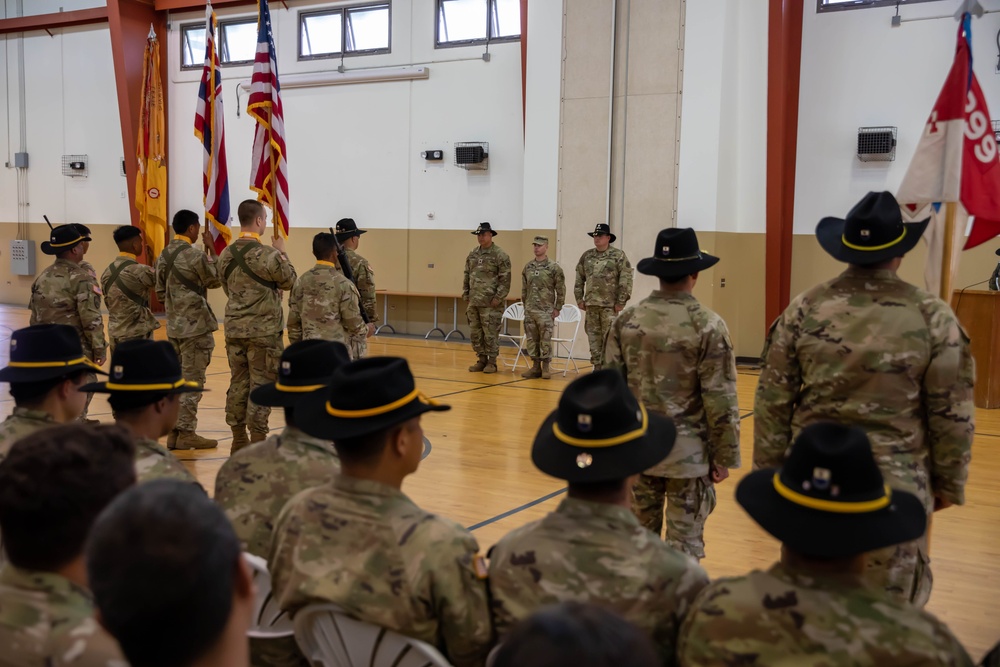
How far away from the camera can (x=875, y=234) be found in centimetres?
292

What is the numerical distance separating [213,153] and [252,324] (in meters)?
2.19

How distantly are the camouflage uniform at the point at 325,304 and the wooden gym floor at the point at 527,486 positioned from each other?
3.66 ft

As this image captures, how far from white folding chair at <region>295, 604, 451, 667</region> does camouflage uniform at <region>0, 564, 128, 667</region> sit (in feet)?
1.71

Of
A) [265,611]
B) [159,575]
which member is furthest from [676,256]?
[159,575]

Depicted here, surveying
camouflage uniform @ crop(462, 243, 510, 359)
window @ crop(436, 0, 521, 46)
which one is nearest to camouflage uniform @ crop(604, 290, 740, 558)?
camouflage uniform @ crop(462, 243, 510, 359)

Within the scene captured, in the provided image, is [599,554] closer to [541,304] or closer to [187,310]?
[187,310]

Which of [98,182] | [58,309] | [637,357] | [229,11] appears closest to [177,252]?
[58,309]

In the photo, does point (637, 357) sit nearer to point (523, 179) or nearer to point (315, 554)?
point (315, 554)

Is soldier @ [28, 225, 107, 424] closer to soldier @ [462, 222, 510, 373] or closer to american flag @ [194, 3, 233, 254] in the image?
american flag @ [194, 3, 233, 254]

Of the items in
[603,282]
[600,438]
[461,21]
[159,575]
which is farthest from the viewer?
[461,21]

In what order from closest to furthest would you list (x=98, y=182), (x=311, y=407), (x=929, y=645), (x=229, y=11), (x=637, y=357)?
(x=929, y=645) < (x=311, y=407) < (x=637, y=357) < (x=229, y=11) < (x=98, y=182)

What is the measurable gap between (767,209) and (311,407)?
31.3 feet

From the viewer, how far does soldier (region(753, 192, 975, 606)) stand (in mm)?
2789

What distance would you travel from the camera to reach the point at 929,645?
1617 mm
